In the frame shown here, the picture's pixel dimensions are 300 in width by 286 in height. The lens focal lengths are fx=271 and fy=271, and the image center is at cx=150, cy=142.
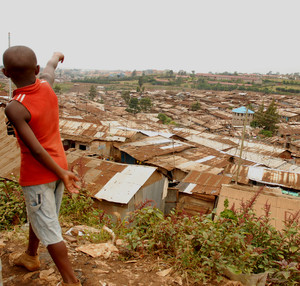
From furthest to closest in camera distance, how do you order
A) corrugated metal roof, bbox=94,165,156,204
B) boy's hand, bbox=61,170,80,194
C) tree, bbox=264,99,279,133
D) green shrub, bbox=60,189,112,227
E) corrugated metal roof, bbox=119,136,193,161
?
tree, bbox=264,99,279,133
corrugated metal roof, bbox=119,136,193,161
corrugated metal roof, bbox=94,165,156,204
green shrub, bbox=60,189,112,227
boy's hand, bbox=61,170,80,194

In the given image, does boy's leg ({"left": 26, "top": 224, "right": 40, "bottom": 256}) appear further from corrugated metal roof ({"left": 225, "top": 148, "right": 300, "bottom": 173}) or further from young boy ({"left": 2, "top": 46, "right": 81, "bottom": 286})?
corrugated metal roof ({"left": 225, "top": 148, "right": 300, "bottom": 173})

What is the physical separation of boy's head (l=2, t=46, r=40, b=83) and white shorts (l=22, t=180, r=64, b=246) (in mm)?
570

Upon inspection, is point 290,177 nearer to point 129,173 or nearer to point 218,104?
point 129,173

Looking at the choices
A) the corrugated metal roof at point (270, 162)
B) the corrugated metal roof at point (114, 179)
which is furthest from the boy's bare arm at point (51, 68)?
the corrugated metal roof at point (270, 162)

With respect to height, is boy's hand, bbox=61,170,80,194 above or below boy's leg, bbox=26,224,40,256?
above

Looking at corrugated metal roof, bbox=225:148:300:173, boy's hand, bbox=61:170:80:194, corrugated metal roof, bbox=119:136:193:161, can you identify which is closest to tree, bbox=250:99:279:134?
corrugated metal roof, bbox=225:148:300:173

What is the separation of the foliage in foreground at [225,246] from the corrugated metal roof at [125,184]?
3185mm

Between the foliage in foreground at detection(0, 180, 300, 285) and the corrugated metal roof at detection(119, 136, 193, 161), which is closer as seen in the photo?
the foliage in foreground at detection(0, 180, 300, 285)

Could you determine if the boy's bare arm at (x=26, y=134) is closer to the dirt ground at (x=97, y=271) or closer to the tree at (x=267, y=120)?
the dirt ground at (x=97, y=271)

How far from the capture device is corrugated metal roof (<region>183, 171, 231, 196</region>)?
7101 millimetres

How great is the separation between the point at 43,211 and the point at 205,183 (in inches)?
257

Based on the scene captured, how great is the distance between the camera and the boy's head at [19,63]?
1.28 m

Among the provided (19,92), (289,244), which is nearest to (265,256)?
(289,244)

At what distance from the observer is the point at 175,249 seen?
212 cm
